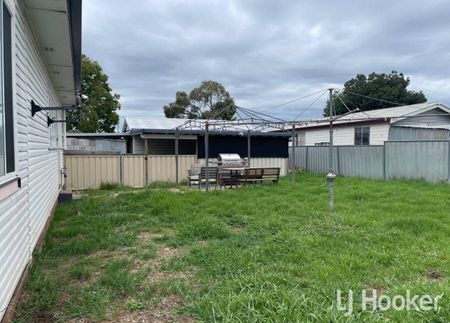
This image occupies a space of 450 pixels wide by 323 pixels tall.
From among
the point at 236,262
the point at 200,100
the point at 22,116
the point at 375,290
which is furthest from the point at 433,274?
the point at 200,100

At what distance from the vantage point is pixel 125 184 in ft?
43.8

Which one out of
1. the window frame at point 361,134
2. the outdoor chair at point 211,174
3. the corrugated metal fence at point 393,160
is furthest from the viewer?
the window frame at point 361,134

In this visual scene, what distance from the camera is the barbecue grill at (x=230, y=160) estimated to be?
1408 cm

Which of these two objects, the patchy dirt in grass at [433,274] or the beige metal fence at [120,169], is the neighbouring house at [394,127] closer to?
the beige metal fence at [120,169]

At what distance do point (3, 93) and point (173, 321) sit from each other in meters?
2.32

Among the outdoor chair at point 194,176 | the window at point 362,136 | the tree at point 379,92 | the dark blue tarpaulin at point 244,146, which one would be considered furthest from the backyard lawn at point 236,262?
the tree at point 379,92

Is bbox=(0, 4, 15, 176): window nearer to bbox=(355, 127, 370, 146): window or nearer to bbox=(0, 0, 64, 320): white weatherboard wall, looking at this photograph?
bbox=(0, 0, 64, 320): white weatherboard wall

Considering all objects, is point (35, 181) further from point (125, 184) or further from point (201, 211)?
point (125, 184)

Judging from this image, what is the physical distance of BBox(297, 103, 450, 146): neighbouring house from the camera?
55.2ft

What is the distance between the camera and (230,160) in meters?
14.3

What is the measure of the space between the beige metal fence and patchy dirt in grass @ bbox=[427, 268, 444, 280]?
11.2m

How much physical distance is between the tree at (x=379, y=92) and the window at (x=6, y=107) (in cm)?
3722

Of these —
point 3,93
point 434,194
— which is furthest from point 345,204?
point 3,93

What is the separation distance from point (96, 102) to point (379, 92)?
30977 mm
